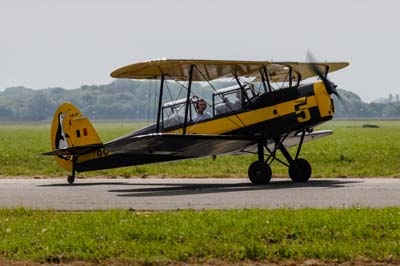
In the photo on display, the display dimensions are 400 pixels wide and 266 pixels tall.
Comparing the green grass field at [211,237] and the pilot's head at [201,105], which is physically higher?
the pilot's head at [201,105]

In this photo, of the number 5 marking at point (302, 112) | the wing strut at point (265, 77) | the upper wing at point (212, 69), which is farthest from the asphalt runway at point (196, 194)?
the upper wing at point (212, 69)

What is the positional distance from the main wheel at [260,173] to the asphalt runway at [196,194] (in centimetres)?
24

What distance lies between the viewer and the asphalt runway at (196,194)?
15000mm

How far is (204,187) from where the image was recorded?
63.1 ft

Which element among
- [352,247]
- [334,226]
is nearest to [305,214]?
[334,226]

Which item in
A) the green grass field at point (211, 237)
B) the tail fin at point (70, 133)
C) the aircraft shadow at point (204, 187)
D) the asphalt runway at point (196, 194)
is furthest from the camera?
the tail fin at point (70, 133)

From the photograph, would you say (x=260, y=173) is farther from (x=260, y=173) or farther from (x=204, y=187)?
(x=204, y=187)

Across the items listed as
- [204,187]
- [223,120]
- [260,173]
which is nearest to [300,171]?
[260,173]

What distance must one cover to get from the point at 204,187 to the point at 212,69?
2.84 meters

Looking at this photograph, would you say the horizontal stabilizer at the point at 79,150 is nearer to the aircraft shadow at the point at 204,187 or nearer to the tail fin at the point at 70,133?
the tail fin at the point at 70,133

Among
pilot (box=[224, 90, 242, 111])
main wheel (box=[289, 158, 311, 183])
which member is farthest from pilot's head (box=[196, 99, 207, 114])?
main wheel (box=[289, 158, 311, 183])

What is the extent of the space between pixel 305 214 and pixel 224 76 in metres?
9.33

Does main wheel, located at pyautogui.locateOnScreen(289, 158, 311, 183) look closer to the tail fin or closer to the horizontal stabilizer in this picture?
the horizontal stabilizer

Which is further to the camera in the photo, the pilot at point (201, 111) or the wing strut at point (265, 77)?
the pilot at point (201, 111)
